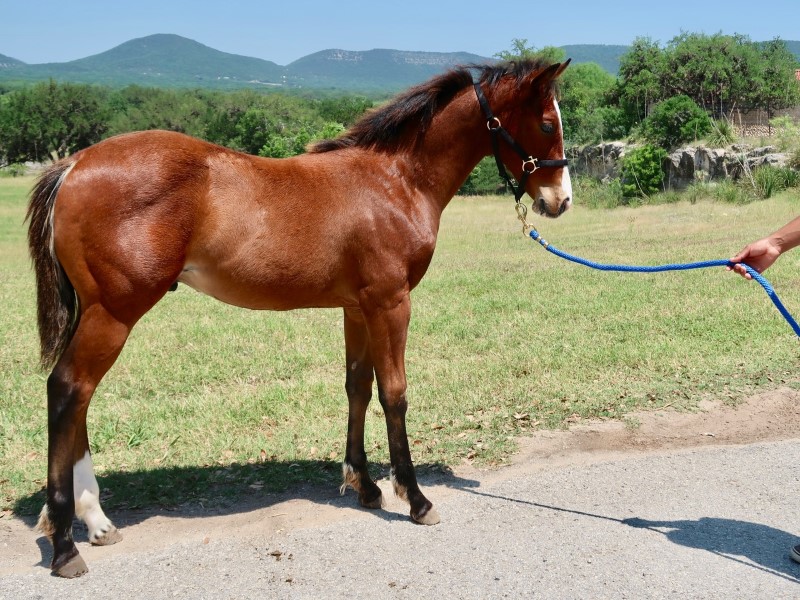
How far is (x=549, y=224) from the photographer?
2092cm

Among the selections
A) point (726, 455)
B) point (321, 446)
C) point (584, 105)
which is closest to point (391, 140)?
point (321, 446)

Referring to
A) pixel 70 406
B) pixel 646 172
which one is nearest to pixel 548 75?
pixel 70 406

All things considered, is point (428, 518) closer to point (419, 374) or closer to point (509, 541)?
point (509, 541)

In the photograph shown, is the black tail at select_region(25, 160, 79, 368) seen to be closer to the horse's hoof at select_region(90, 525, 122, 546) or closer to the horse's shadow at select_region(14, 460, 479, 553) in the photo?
the horse's hoof at select_region(90, 525, 122, 546)

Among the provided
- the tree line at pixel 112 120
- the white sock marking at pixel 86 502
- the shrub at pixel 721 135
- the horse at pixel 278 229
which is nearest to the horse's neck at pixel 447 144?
the horse at pixel 278 229

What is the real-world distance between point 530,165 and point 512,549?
220 cm

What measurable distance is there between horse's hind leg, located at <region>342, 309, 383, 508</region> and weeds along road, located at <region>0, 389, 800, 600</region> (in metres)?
0.13

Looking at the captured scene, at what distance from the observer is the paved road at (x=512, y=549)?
3598 millimetres

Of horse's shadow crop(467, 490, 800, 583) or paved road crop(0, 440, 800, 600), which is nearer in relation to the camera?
paved road crop(0, 440, 800, 600)

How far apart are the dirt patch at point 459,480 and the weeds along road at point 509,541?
17 millimetres

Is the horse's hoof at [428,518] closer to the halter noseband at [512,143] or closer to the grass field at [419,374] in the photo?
the grass field at [419,374]

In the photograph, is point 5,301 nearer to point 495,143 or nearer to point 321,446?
point 321,446

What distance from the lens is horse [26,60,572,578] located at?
149 inches

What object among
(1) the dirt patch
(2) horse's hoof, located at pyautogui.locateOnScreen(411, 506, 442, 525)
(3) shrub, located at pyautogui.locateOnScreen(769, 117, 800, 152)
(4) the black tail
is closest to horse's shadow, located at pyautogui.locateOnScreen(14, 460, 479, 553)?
(1) the dirt patch
